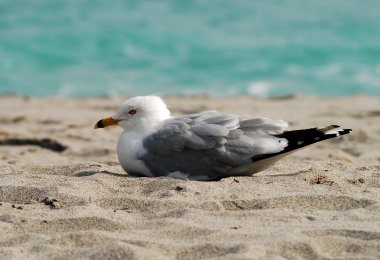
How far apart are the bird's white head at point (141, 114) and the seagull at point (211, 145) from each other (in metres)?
0.05

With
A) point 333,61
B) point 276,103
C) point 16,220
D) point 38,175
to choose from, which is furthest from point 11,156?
point 333,61

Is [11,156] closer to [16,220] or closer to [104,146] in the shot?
[104,146]

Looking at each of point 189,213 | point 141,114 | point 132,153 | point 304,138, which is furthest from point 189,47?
point 189,213

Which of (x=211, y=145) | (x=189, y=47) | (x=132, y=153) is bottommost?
(x=189, y=47)

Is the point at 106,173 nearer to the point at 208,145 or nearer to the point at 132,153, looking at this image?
the point at 132,153

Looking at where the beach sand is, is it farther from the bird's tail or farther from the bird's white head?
the bird's white head

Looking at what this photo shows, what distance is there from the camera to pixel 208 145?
508 centimetres

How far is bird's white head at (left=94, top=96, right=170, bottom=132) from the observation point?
5383 millimetres

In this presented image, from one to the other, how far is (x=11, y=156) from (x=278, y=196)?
3446 mm

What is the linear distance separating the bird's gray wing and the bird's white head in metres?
0.17

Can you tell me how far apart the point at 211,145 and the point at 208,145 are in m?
0.02

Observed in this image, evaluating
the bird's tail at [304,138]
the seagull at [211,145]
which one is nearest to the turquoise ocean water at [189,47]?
the seagull at [211,145]

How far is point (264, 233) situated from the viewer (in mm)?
3932

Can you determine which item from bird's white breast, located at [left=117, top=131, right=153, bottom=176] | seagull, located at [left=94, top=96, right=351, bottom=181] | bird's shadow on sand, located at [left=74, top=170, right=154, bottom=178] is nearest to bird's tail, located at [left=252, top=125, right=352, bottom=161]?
seagull, located at [left=94, top=96, right=351, bottom=181]
